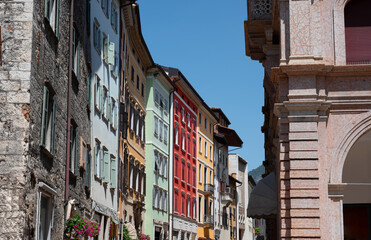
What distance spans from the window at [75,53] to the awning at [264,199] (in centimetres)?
741

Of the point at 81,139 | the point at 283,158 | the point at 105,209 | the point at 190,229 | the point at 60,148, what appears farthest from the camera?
the point at 190,229

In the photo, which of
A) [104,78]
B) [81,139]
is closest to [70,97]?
[81,139]

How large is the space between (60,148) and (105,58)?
11905 millimetres

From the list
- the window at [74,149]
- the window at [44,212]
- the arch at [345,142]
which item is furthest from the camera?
the window at [74,149]

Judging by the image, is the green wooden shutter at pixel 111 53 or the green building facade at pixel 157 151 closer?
the green wooden shutter at pixel 111 53

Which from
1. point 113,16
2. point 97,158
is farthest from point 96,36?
point 113,16

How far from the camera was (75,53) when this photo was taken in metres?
23.2

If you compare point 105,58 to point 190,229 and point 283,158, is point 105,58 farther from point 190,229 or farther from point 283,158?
point 190,229

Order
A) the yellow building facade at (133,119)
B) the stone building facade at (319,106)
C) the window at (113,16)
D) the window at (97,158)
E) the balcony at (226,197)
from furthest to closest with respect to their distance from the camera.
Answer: the balcony at (226,197)
the yellow building facade at (133,119)
the window at (113,16)
the window at (97,158)
the stone building facade at (319,106)

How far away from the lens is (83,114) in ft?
81.9

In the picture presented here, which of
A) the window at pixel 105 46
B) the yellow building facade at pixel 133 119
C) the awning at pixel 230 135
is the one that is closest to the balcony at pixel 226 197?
the awning at pixel 230 135

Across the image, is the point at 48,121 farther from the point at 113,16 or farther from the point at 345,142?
the point at 113,16

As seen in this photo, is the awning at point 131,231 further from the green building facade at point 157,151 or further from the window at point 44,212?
the window at point 44,212

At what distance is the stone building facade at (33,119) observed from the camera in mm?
15039
